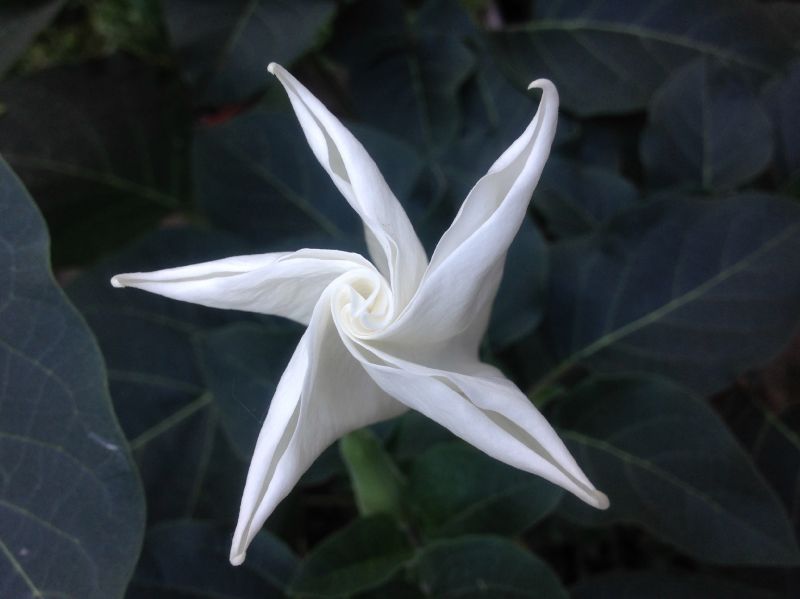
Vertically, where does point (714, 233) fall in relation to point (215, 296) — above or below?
below

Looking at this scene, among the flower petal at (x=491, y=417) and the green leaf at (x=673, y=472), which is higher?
the flower petal at (x=491, y=417)

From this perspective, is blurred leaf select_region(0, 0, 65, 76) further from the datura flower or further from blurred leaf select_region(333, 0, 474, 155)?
the datura flower

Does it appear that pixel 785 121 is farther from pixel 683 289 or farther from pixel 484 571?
pixel 484 571

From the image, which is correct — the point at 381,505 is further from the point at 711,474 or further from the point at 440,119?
the point at 440,119

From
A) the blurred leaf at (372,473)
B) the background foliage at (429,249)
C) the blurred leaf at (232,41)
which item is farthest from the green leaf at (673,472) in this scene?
the blurred leaf at (232,41)

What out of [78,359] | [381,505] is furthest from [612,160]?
[78,359]

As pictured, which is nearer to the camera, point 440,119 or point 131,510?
point 131,510

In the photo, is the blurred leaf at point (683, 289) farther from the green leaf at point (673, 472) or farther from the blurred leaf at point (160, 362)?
the blurred leaf at point (160, 362)
